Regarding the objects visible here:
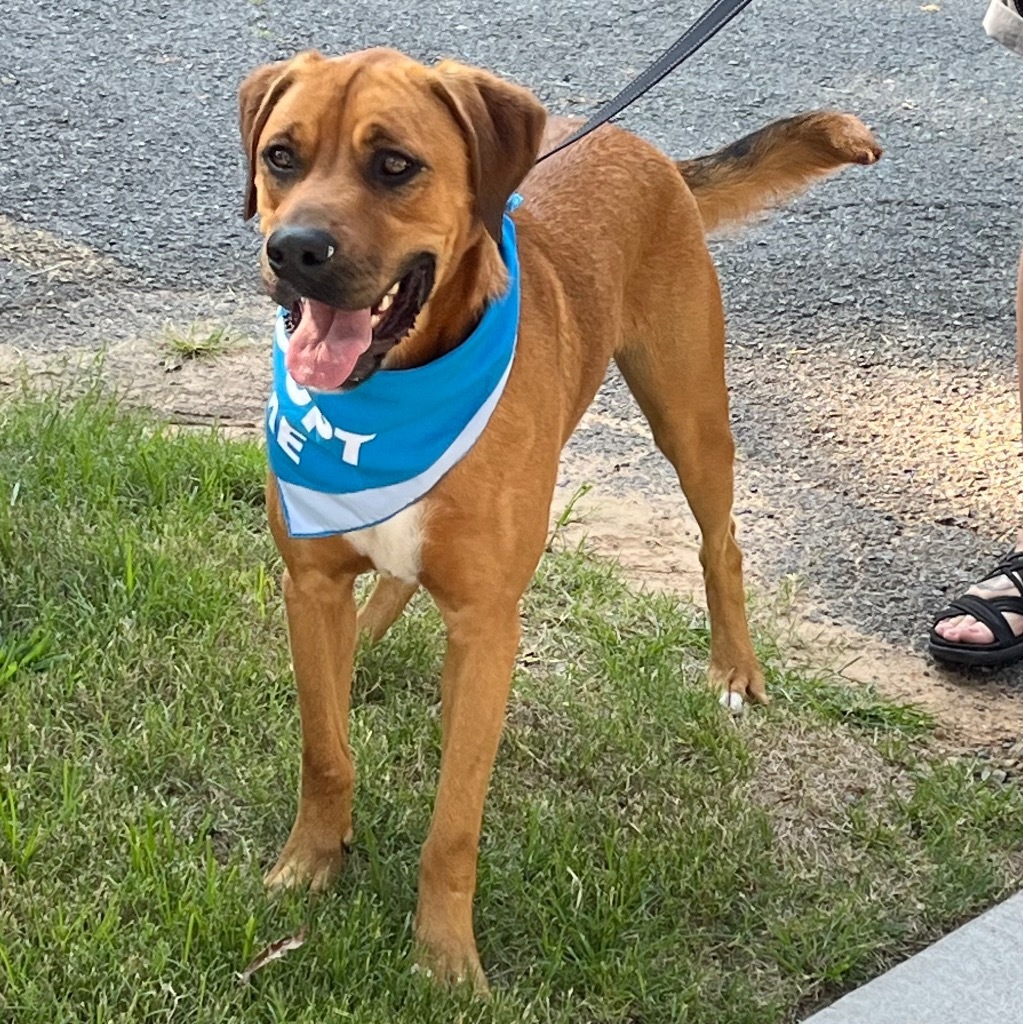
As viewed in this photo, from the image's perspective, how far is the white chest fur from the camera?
307 cm

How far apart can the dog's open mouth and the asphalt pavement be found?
86.2 inches

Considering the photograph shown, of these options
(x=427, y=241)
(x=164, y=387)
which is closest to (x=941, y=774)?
(x=427, y=241)

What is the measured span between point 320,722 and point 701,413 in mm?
1396

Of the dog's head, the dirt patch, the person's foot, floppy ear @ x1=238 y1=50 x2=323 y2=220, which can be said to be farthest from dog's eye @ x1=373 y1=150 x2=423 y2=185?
the person's foot

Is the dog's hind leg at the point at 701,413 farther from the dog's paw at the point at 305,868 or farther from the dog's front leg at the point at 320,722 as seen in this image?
the dog's paw at the point at 305,868

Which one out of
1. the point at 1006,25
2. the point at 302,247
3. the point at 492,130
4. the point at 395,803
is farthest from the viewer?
the point at 1006,25

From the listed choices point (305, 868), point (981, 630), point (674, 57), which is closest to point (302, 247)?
point (305, 868)

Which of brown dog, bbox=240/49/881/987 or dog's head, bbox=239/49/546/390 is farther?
brown dog, bbox=240/49/881/987

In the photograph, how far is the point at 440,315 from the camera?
308 centimetres

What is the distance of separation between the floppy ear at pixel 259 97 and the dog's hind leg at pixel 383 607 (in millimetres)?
1290

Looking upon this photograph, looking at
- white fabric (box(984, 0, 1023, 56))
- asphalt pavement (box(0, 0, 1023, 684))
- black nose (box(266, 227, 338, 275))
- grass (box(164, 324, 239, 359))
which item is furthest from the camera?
grass (box(164, 324, 239, 359))

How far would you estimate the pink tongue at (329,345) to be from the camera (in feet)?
9.39

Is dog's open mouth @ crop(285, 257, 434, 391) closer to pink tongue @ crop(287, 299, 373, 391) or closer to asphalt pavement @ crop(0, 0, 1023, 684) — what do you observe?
pink tongue @ crop(287, 299, 373, 391)

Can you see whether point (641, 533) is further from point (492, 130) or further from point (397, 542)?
point (492, 130)
